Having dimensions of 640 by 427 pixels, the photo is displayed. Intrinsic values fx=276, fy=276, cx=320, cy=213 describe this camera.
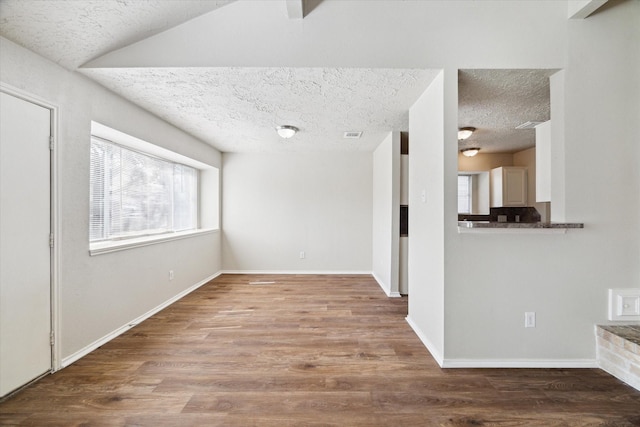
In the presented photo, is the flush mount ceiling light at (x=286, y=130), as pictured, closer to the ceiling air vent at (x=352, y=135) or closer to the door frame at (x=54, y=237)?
the ceiling air vent at (x=352, y=135)

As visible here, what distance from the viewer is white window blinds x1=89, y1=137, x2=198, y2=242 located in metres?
2.79

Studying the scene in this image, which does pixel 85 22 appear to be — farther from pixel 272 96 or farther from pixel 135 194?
pixel 135 194

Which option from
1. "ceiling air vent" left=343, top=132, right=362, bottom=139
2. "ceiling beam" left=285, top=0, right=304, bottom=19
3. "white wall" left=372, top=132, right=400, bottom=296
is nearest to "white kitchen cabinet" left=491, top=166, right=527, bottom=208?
"white wall" left=372, top=132, right=400, bottom=296

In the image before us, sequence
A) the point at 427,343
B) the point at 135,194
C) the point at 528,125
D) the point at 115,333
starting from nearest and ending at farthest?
the point at 427,343 → the point at 115,333 → the point at 135,194 → the point at 528,125

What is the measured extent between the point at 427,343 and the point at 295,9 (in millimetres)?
2865

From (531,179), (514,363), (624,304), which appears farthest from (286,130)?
(531,179)

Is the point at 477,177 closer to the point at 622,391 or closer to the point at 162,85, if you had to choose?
the point at 622,391

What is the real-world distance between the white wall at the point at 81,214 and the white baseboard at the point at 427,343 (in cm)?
283

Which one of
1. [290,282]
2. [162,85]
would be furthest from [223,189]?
[162,85]

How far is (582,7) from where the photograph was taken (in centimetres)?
198

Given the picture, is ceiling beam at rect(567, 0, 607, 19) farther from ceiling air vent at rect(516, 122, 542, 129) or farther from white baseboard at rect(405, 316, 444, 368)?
white baseboard at rect(405, 316, 444, 368)

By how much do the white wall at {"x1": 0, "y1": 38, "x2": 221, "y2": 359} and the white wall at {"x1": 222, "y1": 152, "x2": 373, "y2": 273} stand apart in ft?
7.04

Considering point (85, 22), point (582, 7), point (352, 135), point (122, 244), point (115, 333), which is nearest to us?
point (85, 22)

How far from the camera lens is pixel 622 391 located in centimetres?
180
